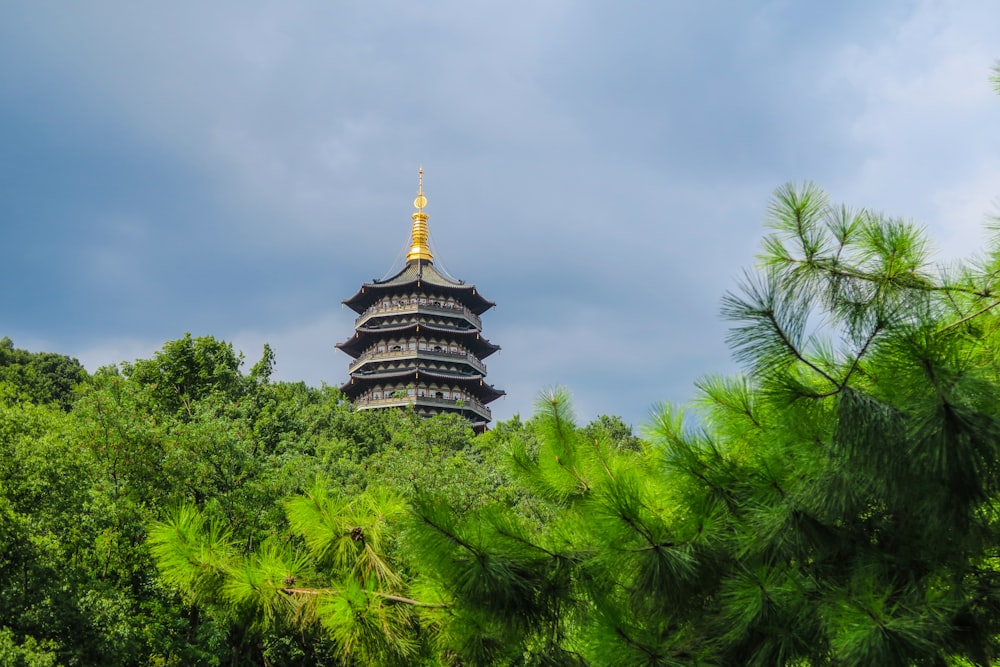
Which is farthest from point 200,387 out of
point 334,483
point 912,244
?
point 912,244

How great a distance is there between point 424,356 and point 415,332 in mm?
1126

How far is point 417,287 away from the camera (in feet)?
116

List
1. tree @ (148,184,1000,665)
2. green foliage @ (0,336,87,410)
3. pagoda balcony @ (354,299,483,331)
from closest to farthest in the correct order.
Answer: tree @ (148,184,1000,665) < green foliage @ (0,336,87,410) < pagoda balcony @ (354,299,483,331)

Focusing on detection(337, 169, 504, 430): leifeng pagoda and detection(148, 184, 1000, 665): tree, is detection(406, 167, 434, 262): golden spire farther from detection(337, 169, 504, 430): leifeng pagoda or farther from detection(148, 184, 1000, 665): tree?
detection(148, 184, 1000, 665): tree

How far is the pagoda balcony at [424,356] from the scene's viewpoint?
111 feet

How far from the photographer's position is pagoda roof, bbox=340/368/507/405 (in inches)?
1310

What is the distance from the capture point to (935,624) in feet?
10.7

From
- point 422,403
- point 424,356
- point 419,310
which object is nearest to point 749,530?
point 422,403

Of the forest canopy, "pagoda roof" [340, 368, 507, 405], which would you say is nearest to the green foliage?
"pagoda roof" [340, 368, 507, 405]

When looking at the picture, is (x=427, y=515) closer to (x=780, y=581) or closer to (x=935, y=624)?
(x=780, y=581)

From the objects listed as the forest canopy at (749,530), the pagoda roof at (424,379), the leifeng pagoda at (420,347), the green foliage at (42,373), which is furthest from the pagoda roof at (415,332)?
the forest canopy at (749,530)

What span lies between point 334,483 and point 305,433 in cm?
601

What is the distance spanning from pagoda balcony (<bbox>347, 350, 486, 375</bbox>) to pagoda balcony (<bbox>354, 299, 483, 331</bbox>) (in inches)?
59.4

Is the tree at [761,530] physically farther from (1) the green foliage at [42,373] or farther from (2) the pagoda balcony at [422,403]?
(1) the green foliage at [42,373]
